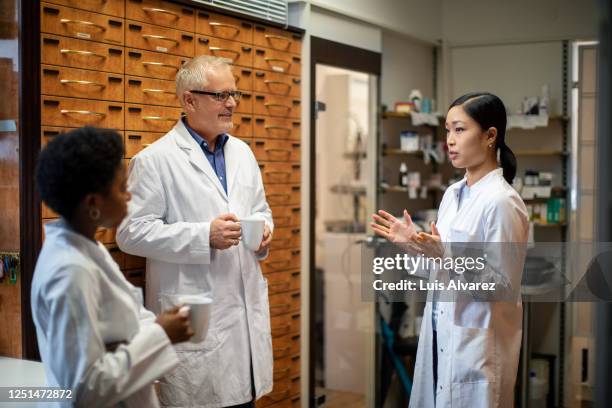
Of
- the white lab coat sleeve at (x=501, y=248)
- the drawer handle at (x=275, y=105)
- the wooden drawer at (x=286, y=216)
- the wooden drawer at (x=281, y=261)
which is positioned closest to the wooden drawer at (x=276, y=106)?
the drawer handle at (x=275, y=105)

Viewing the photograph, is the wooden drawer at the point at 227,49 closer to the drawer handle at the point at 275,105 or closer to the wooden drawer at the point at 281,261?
the drawer handle at the point at 275,105

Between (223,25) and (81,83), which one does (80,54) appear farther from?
(223,25)

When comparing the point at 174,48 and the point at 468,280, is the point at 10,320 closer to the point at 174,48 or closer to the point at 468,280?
the point at 174,48

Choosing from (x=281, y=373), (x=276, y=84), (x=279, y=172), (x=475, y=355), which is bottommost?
(x=281, y=373)

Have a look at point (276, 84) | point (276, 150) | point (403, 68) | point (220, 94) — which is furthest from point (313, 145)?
point (403, 68)

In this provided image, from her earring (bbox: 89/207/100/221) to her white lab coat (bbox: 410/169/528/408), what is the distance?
123 cm

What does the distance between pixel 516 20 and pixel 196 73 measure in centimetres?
310

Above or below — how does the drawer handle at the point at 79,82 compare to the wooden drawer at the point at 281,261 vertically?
above

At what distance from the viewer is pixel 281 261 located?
137 inches

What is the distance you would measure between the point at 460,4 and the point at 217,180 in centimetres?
318

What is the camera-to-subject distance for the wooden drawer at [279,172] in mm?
3359

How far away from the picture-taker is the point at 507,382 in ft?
7.55

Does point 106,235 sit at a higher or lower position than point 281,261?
higher

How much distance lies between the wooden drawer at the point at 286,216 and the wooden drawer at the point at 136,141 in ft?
2.84
